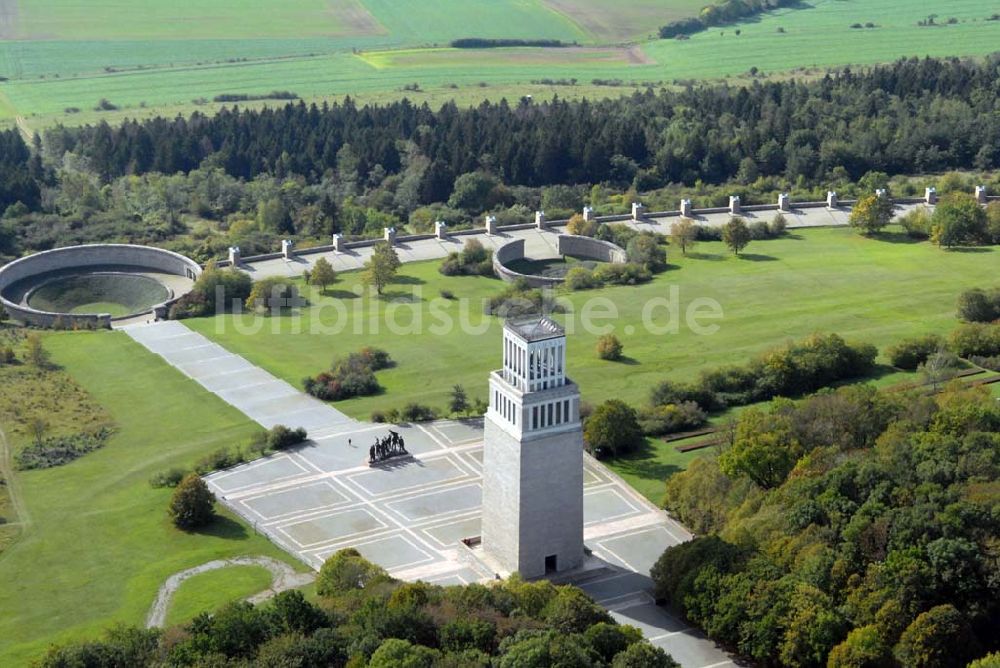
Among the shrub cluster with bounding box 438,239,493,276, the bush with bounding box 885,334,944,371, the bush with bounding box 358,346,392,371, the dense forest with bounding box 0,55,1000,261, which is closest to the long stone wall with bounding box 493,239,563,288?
the shrub cluster with bounding box 438,239,493,276

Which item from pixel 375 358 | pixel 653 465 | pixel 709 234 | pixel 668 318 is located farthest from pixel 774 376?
pixel 709 234

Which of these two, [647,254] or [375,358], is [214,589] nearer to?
[375,358]

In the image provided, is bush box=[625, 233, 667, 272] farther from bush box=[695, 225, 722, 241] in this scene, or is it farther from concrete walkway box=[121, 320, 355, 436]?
concrete walkway box=[121, 320, 355, 436]

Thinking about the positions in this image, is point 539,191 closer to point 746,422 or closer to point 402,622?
point 746,422

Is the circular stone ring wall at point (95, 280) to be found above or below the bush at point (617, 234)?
below

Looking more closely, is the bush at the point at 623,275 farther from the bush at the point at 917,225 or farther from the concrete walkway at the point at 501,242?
the bush at the point at 917,225

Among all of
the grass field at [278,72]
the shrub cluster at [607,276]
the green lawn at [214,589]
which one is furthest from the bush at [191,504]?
the grass field at [278,72]
